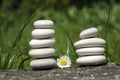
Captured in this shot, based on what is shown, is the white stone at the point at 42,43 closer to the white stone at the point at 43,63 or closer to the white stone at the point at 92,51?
the white stone at the point at 43,63

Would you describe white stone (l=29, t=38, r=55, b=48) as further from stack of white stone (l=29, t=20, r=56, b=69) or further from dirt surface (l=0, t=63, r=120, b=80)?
dirt surface (l=0, t=63, r=120, b=80)

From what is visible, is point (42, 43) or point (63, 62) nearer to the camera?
point (42, 43)

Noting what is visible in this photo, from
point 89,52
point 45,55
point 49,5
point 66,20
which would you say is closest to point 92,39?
point 89,52

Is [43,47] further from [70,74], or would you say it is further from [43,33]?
[70,74]

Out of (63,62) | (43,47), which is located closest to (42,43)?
(43,47)

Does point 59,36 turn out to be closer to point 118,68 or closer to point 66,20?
point 66,20

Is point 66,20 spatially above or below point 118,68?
above
